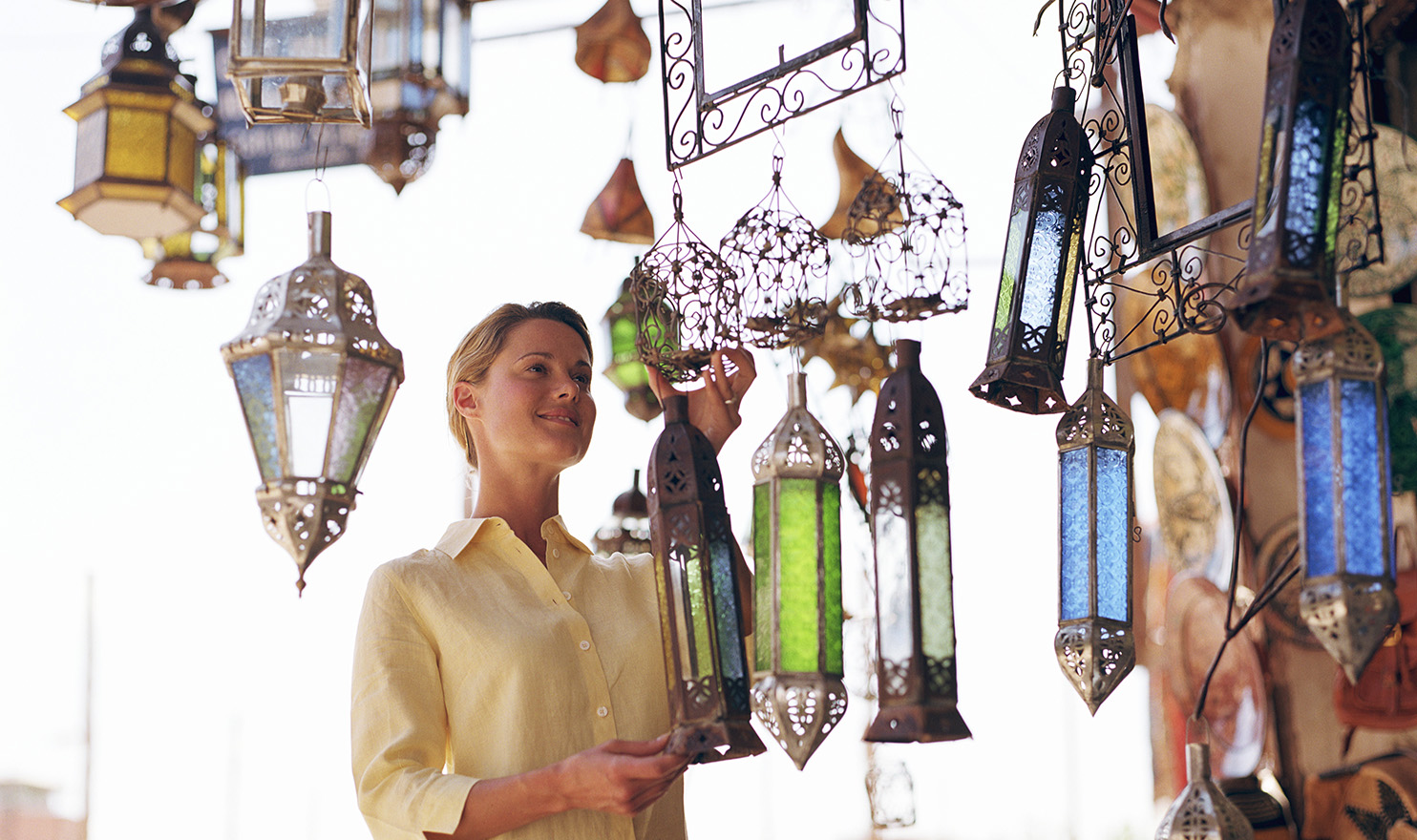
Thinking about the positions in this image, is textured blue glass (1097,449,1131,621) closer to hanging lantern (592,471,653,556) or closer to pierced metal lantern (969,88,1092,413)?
pierced metal lantern (969,88,1092,413)

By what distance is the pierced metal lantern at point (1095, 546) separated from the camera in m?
1.70

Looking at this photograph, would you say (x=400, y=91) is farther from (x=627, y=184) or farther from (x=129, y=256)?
(x=129, y=256)

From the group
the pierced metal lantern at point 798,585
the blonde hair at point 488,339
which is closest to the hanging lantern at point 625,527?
the blonde hair at point 488,339

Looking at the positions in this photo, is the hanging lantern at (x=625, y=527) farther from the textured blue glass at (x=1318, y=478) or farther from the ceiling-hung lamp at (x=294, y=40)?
the textured blue glass at (x=1318, y=478)

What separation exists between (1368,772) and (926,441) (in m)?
2.34

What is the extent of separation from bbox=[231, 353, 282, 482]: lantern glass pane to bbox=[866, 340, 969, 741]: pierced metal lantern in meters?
0.78

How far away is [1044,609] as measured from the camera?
598 cm

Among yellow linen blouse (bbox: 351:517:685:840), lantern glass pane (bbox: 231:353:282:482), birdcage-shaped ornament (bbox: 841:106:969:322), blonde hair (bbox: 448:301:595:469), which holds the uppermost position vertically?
birdcage-shaped ornament (bbox: 841:106:969:322)

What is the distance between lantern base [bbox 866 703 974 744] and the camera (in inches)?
56.2

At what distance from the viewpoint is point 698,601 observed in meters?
1.57

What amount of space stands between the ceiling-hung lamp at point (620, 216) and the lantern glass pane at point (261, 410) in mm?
1872

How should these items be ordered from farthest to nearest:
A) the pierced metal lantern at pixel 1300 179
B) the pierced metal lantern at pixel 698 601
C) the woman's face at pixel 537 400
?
the woman's face at pixel 537 400 < the pierced metal lantern at pixel 698 601 < the pierced metal lantern at pixel 1300 179

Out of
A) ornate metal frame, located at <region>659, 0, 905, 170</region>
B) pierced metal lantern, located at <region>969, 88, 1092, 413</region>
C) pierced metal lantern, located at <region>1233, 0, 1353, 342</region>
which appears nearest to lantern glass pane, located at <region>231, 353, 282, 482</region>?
ornate metal frame, located at <region>659, 0, 905, 170</region>

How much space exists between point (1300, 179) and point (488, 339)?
1.18m
